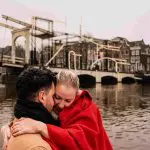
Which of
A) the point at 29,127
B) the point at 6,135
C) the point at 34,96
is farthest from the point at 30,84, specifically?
the point at 6,135

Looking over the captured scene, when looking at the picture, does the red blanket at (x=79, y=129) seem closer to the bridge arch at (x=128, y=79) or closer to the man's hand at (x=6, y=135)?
the man's hand at (x=6, y=135)

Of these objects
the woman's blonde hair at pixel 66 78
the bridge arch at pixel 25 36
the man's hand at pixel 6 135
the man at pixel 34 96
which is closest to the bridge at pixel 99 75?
the bridge arch at pixel 25 36

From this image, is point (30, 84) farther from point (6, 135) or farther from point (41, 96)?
point (6, 135)

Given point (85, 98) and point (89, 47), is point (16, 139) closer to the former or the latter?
point (85, 98)

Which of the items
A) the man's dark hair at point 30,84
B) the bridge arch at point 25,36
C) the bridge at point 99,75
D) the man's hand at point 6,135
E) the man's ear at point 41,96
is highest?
the bridge arch at point 25,36

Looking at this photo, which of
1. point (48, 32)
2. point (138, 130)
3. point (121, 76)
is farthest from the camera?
point (121, 76)

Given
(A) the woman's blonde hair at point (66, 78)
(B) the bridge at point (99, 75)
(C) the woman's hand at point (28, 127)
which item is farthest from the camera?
(B) the bridge at point (99, 75)

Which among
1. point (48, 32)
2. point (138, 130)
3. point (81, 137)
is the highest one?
point (48, 32)

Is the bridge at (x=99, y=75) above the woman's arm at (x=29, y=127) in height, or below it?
below

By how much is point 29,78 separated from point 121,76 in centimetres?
5619

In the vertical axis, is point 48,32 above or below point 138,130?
above

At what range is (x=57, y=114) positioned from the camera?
91.8 inches

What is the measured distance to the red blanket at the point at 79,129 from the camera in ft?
6.25

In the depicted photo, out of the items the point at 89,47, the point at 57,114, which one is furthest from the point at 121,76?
the point at 57,114
